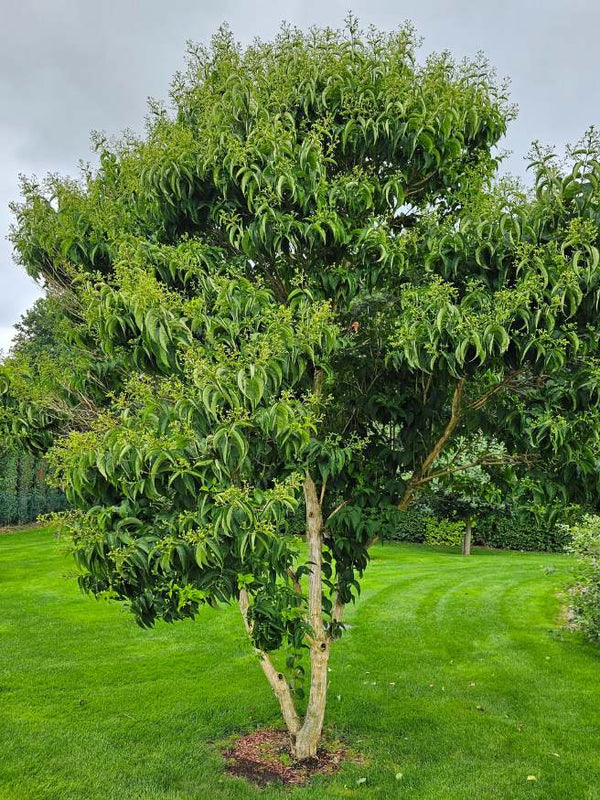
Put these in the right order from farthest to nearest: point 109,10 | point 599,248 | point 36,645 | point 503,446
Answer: point 36,645, point 109,10, point 503,446, point 599,248

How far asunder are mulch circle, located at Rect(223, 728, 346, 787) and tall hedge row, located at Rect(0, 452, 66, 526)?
67.1ft

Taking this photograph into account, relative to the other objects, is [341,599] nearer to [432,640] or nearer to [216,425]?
[216,425]

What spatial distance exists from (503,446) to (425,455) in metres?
0.67

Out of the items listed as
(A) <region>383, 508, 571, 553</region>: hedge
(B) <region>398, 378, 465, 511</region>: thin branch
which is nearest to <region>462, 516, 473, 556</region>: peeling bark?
(A) <region>383, 508, 571, 553</region>: hedge

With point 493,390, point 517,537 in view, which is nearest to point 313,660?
point 493,390

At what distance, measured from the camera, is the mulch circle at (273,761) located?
5098 millimetres

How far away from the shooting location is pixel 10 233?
536 centimetres

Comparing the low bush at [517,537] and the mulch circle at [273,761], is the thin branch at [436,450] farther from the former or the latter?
the low bush at [517,537]

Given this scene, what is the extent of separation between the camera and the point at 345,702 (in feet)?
22.2

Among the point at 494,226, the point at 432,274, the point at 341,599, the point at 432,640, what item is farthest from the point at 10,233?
the point at 432,640

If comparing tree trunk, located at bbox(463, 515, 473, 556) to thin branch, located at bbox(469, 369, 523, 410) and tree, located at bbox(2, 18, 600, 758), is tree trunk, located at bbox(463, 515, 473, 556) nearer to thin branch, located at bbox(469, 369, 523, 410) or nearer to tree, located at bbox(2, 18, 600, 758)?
tree, located at bbox(2, 18, 600, 758)

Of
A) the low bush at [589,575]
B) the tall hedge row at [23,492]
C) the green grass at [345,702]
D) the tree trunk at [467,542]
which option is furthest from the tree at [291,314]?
the tall hedge row at [23,492]

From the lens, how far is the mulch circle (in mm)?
5098

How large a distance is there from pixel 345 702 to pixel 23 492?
21.9m
